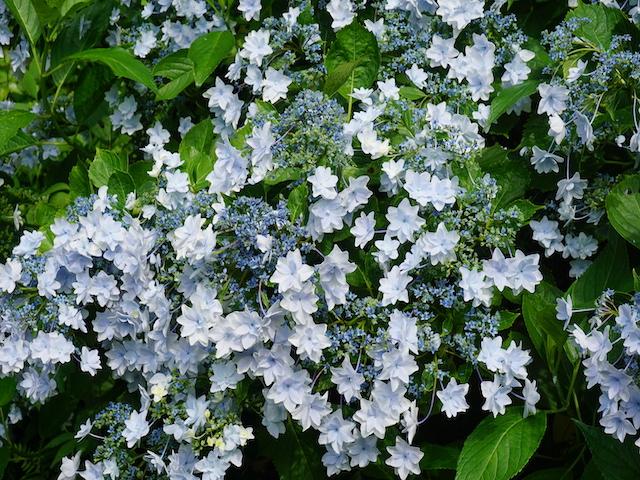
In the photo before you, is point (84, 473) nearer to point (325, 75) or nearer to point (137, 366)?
point (137, 366)

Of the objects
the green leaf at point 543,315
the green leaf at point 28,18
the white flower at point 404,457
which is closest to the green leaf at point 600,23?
the green leaf at point 543,315

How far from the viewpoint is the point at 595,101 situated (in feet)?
6.98

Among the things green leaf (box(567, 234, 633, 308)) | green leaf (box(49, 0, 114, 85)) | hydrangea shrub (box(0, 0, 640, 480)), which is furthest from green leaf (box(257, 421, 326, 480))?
green leaf (box(49, 0, 114, 85))

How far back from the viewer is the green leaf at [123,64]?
7.98 ft

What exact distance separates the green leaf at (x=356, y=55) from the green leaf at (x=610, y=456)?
1015mm

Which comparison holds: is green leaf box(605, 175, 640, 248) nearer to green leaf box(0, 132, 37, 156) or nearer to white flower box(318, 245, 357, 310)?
white flower box(318, 245, 357, 310)

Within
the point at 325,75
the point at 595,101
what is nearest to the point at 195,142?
the point at 325,75

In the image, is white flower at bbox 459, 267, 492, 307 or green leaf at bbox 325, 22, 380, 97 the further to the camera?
green leaf at bbox 325, 22, 380, 97

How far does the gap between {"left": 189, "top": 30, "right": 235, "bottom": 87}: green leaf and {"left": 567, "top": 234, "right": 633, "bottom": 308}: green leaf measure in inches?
44.2

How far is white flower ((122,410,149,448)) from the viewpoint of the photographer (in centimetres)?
212

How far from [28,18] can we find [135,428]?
1333 mm

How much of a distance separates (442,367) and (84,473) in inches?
36.3

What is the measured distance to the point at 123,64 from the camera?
2.46 metres

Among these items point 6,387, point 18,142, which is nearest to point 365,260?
point 6,387
